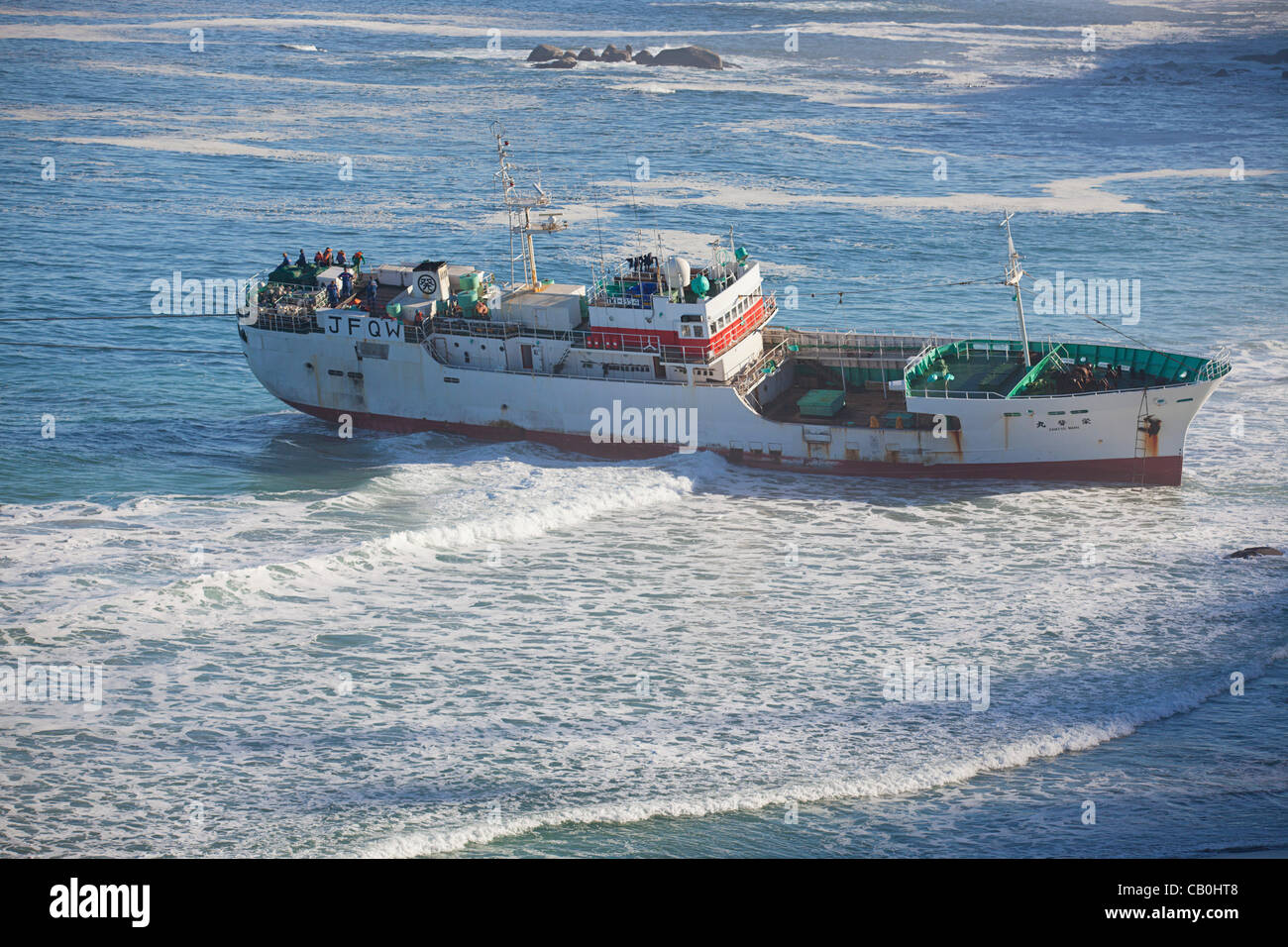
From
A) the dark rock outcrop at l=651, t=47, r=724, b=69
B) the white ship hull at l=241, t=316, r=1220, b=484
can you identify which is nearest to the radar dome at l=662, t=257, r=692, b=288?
the white ship hull at l=241, t=316, r=1220, b=484

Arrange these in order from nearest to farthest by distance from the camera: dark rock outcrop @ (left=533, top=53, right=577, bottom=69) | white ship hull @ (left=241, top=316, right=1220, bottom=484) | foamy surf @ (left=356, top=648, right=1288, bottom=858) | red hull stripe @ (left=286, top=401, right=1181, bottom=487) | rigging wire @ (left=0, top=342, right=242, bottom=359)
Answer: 1. foamy surf @ (left=356, top=648, right=1288, bottom=858)
2. white ship hull @ (left=241, top=316, right=1220, bottom=484)
3. red hull stripe @ (left=286, top=401, right=1181, bottom=487)
4. rigging wire @ (left=0, top=342, right=242, bottom=359)
5. dark rock outcrop @ (left=533, top=53, right=577, bottom=69)

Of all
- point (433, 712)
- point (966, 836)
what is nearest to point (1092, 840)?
point (966, 836)

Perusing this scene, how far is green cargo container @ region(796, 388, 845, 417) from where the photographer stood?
43.3 m

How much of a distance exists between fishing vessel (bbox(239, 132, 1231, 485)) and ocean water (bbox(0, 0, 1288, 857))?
1247 mm

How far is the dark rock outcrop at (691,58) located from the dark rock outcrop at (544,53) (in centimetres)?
882

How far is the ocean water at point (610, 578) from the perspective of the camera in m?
24.8

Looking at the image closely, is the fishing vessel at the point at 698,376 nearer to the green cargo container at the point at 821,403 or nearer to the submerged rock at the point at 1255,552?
the green cargo container at the point at 821,403

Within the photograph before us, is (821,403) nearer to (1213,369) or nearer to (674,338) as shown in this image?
(674,338)

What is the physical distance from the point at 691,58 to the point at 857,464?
8735cm

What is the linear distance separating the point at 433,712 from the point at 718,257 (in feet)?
70.9

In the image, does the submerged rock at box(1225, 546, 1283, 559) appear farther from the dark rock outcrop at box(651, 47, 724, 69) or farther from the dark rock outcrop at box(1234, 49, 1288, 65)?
the dark rock outcrop at box(1234, 49, 1288, 65)

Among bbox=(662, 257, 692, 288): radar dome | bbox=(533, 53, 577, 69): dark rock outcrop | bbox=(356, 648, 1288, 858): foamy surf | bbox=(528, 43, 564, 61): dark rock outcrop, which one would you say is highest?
bbox=(528, 43, 564, 61): dark rock outcrop

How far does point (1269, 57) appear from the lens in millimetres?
124688

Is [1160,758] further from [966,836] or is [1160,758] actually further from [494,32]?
[494,32]
